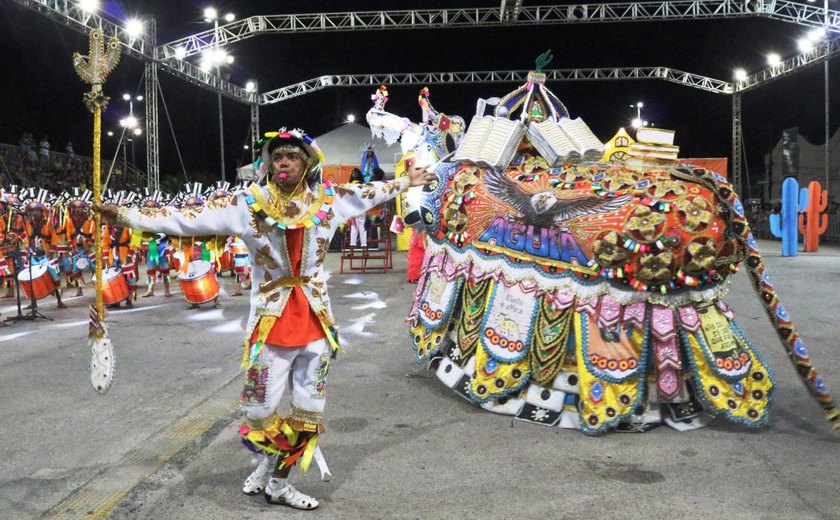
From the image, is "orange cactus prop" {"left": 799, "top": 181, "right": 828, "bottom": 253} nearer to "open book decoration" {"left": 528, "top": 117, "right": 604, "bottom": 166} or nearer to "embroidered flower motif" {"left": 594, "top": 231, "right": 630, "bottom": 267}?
"open book decoration" {"left": 528, "top": 117, "right": 604, "bottom": 166}

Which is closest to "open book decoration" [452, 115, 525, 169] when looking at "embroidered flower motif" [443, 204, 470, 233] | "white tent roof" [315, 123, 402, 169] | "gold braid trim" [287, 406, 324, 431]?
"embroidered flower motif" [443, 204, 470, 233]

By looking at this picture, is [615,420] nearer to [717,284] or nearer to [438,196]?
[717,284]

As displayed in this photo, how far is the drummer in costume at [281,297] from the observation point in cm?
320

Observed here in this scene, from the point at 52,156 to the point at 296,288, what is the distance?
823 inches

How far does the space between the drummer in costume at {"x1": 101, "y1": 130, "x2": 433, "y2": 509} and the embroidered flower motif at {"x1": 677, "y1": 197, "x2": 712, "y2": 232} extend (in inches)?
87.3

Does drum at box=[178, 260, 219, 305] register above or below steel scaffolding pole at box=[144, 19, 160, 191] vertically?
below

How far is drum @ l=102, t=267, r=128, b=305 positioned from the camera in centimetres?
984

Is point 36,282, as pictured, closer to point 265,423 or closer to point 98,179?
point 98,179

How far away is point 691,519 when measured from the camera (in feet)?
9.64

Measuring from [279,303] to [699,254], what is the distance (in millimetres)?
2563

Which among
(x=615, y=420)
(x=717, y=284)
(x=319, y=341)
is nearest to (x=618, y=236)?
(x=717, y=284)

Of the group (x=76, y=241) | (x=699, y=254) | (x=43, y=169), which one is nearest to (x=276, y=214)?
(x=699, y=254)

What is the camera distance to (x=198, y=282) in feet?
32.1

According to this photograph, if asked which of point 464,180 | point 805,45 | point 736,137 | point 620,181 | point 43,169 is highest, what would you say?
point 805,45
